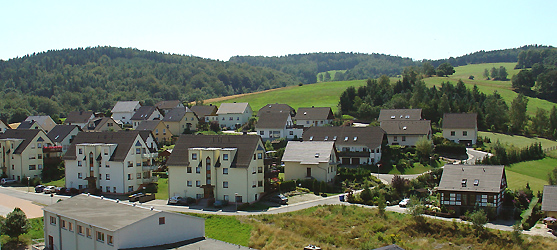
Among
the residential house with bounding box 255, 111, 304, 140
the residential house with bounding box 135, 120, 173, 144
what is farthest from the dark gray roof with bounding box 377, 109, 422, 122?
the residential house with bounding box 135, 120, 173, 144

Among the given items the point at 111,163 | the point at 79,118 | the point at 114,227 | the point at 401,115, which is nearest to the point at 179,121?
the point at 79,118

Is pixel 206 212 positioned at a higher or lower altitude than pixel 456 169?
lower

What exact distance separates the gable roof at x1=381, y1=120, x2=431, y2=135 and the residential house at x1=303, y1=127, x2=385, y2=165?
6.93 m

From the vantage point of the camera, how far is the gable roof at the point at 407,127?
3127 inches

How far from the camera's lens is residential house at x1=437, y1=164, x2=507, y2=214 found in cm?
4984

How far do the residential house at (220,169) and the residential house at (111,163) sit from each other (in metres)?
6.18

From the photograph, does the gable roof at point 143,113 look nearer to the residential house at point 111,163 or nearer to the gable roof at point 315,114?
the gable roof at point 315,114

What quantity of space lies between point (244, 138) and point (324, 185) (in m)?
10.5

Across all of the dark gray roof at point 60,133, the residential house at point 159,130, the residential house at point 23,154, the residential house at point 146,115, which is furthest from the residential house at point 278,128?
the residential house at point 23,154

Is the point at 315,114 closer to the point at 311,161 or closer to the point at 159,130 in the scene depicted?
the point at 159,130

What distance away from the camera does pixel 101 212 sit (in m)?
39.6

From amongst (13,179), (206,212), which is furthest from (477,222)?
(13,179)

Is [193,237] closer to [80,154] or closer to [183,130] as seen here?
[80,154]

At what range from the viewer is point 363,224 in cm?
4653
